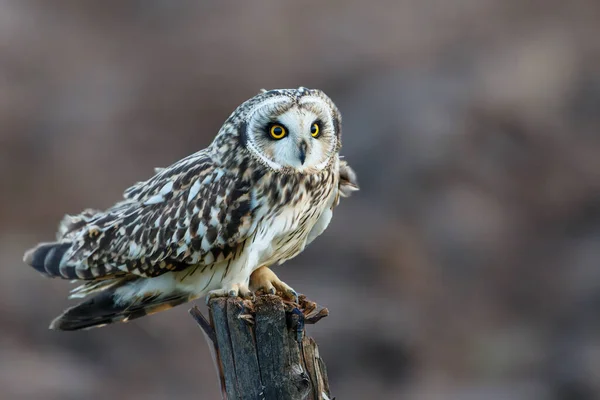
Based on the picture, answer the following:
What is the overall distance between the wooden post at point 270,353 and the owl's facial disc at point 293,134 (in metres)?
0.84

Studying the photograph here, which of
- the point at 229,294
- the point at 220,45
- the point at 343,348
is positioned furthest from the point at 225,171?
the point at 220,45

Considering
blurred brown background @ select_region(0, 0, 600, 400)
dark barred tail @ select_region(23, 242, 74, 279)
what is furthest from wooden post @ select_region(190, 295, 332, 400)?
blurred brown background @ select_region(0, 0, 600, 400)

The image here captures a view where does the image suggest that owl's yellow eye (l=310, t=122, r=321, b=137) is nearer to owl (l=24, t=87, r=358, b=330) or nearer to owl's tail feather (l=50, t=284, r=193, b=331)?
owl (l=24, t=87, r=358, b=330)

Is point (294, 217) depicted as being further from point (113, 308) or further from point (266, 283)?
point (113, 308)

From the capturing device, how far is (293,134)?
172 inches

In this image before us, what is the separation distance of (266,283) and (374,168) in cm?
773

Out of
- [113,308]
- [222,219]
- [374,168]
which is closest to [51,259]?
[113,308]

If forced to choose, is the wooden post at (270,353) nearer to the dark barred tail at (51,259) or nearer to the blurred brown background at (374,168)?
the dark barred tail at (51,259)

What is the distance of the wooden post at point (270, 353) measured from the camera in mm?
3766

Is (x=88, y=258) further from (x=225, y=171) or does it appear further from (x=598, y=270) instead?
(x=598, y=270)

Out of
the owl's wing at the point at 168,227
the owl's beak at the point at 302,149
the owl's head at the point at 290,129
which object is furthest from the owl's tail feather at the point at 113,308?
the owl's beak at the point at 302,149

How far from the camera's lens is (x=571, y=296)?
41.0 feet

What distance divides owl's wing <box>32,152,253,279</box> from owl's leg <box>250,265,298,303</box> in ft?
1.06

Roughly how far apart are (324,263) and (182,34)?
4.89 metres
